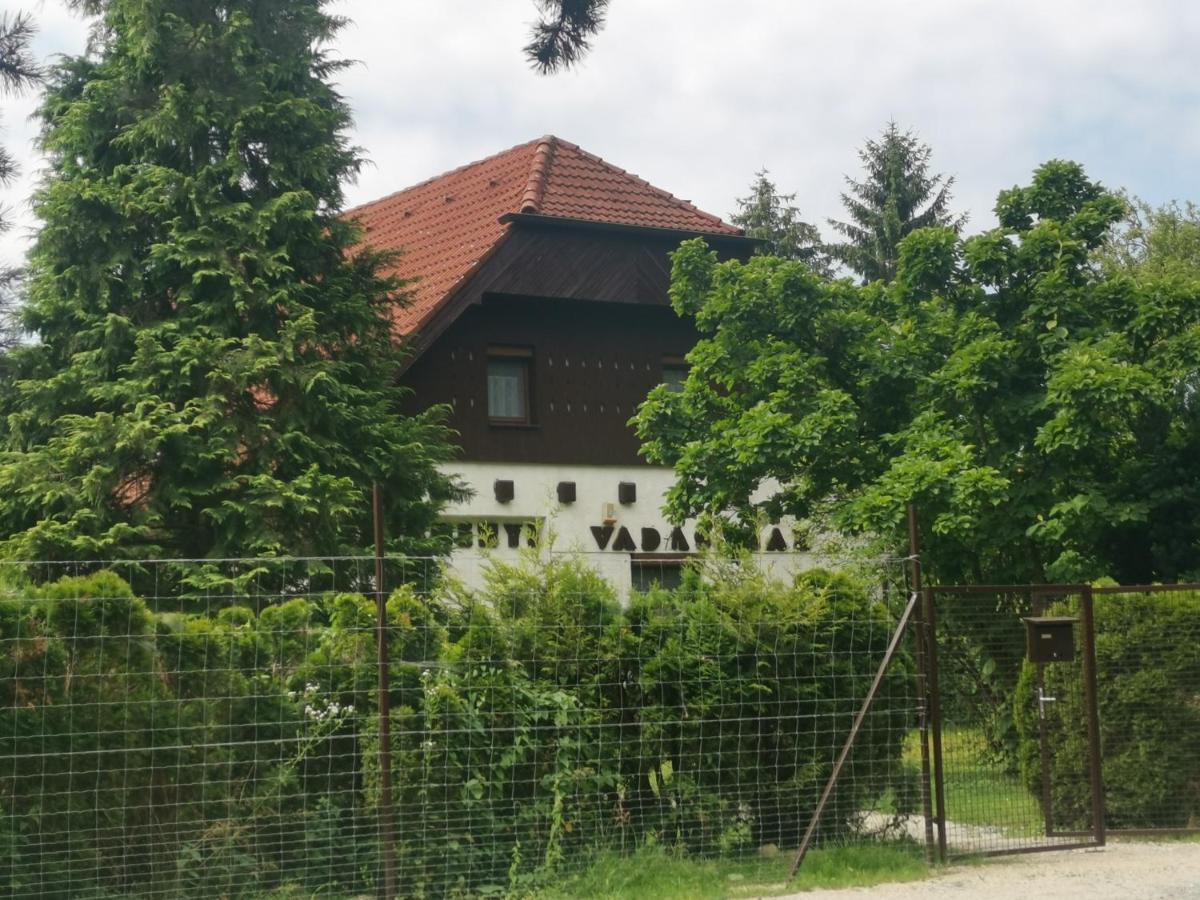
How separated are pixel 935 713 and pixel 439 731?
338 centimetres

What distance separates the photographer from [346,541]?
1595 cm

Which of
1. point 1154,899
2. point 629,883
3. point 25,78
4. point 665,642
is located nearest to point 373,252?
point 25,78

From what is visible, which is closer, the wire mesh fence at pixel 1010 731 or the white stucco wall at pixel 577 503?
the wire mesh fence at pixel 1010 731

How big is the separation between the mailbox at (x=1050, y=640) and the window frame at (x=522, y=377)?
11182 millimetres

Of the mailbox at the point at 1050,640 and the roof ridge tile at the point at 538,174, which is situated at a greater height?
the roof ridge tile at the point at 538,174

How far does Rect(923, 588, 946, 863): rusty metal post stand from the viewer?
10609 millimetres

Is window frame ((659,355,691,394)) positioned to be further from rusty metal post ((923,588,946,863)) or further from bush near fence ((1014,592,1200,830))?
rusty metal post ((923,588,946,863))

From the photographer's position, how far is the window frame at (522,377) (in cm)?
2191

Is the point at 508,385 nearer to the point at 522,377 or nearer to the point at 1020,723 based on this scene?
the point at 522,377

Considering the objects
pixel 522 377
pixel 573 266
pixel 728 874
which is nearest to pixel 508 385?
pixel 522 377

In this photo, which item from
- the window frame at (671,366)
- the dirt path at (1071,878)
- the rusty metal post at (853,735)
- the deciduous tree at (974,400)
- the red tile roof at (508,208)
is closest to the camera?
the dirt path at (1071,878)

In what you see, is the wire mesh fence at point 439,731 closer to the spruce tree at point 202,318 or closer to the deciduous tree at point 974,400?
the deciduous tree at point 974,400

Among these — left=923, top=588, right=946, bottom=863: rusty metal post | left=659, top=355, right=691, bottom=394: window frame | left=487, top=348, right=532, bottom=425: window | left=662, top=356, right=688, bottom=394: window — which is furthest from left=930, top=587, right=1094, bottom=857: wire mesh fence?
left=662, top=356, right=688, bottom=394: window

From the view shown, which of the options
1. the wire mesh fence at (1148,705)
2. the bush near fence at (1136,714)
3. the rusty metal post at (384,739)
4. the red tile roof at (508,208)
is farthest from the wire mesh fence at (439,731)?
the red tile roof at (508,208)
